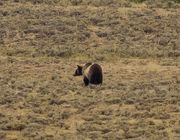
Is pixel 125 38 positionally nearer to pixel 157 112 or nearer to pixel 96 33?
pixel 96 33

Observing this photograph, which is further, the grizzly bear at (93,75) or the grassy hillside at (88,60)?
the grizzly bear at (93,75)

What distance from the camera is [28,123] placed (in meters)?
14.8

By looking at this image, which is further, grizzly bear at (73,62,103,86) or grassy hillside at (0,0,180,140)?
grizzly bear at (73,62,103,86)

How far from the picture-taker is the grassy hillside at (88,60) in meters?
14.7

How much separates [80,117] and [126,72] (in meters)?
6.46

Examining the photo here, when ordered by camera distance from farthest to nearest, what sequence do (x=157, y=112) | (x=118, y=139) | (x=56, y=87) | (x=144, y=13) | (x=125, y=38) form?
(x=144, y=13) → (x=125, y=38) → (x=56, y=87) → (x=157, y=112) → (x=118, y=139)

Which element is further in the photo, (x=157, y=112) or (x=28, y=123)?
(x=157, y=112)

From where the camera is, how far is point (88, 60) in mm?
24203

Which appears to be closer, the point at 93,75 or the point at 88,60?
the point at 93,75

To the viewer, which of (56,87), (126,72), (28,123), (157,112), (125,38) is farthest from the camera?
(125,38)

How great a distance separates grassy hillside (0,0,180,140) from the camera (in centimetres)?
1474

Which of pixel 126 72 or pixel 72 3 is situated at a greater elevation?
pixel 72 3

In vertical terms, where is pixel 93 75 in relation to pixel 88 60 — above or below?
below

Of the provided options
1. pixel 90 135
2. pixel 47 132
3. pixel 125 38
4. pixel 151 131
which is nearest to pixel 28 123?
pixel 47 132
